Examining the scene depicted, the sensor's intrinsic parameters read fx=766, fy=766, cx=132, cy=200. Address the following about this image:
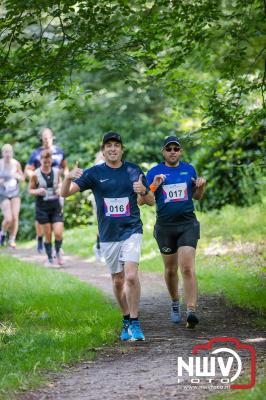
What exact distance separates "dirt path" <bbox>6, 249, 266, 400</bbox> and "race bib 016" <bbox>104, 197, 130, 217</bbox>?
1359 millimetres

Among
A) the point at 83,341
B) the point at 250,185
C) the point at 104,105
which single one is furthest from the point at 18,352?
the point at 104,105

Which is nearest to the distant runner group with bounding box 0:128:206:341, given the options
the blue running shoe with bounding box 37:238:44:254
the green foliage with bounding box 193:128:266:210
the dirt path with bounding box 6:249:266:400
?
the dirt path with bounding box 6:249:266:400

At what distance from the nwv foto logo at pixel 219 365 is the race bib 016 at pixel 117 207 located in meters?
1.65

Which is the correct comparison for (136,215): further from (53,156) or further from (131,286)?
(53,156)

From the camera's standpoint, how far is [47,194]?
14227 millimetres

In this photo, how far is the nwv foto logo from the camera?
6.20 metres

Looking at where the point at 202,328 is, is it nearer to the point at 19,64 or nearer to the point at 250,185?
the point at 19,64

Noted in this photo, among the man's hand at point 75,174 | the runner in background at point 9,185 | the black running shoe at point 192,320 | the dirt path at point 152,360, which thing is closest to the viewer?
the dirt path at point 152,360

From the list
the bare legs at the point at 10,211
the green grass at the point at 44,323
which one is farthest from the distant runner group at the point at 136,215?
the bare legs at the point at 10,211

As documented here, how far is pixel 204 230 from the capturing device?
53.2 feet

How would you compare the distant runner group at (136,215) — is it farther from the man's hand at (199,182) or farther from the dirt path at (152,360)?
the dirt path at (152,360)

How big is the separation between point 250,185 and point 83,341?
10.0 metres

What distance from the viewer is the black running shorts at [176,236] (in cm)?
885

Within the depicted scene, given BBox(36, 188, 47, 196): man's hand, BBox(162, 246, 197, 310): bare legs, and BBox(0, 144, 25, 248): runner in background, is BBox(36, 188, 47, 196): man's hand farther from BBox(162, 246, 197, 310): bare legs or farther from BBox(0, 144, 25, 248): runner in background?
BBox(162, 246, 197, 310): bare legs
